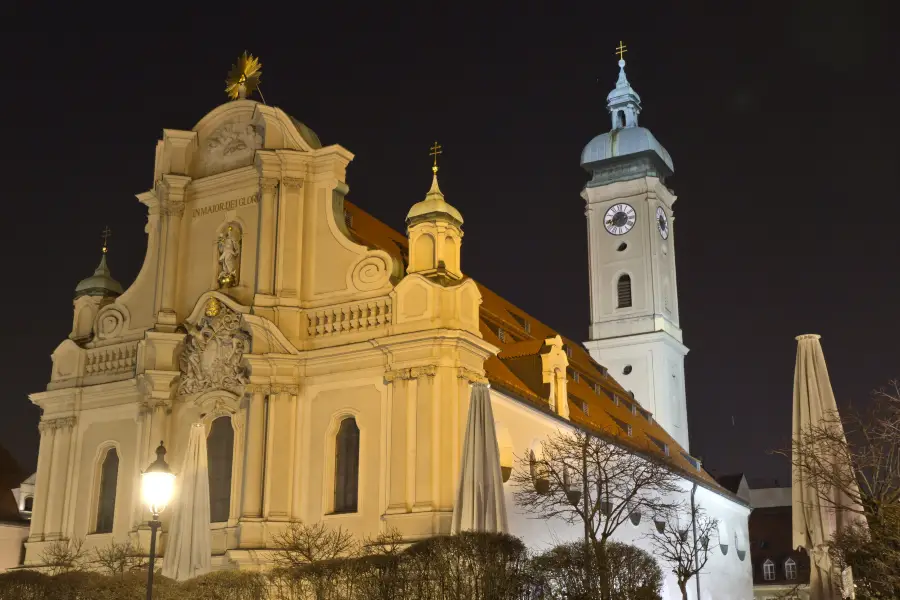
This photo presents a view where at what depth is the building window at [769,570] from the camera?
66.5m

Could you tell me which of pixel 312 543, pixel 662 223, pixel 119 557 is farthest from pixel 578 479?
Answer: pixel 662 223

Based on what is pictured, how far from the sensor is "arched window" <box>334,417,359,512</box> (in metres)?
30.0

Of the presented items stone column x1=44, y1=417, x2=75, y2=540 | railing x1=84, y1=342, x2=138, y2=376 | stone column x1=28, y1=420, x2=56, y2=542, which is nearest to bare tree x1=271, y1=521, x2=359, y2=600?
railing x1=84, y1=342, x2=138, y2=376

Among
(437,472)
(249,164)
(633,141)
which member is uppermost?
(633,141)

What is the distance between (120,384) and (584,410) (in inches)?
684

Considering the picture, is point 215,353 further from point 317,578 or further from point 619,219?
point 619,219

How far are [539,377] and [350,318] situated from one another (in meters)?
8.38

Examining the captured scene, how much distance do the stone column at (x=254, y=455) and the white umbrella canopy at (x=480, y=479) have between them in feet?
28.1

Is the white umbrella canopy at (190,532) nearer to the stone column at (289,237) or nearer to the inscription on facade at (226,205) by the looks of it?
the stone column at (289,237)

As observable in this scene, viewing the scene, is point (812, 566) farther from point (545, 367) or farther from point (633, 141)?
point (633, 141)

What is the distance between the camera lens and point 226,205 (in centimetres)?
3438

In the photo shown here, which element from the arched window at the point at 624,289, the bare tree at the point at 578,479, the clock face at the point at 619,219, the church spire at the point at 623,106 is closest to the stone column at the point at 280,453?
the bare tree at the point at 578,479

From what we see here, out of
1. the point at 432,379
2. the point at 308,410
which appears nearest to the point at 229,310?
the point at 308,410

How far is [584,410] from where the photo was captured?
41906mm
